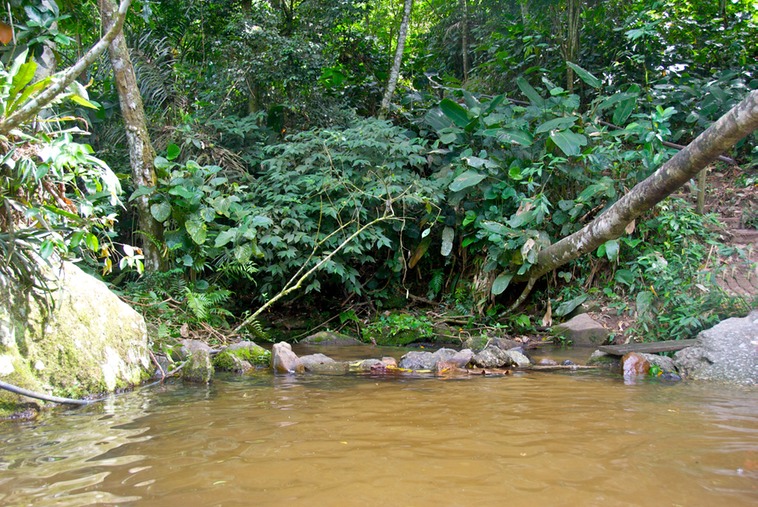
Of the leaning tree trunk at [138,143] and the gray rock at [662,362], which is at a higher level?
the leaning tree trunk at [138,143]

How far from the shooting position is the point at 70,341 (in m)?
3.82

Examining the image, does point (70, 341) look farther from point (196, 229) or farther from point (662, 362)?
point (662, 362)

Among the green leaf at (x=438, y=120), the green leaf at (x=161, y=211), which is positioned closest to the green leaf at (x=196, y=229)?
the green leaf at (x=161, y=211)

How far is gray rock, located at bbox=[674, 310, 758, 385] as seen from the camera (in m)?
4.46

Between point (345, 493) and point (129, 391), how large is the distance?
2.80m

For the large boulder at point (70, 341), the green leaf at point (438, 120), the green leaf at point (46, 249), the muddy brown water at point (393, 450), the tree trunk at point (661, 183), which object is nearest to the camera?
the muddy brown water at point (393, 450)

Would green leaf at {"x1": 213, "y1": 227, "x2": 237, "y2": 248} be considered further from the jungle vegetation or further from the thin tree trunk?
the thin tree trunk

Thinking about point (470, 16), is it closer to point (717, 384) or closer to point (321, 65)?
point (321, 65)

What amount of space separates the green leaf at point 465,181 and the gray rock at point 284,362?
370 centimetres

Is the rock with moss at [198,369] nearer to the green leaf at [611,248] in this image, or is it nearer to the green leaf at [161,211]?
the green leaf at [161,211]

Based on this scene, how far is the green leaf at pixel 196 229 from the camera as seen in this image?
7.02m

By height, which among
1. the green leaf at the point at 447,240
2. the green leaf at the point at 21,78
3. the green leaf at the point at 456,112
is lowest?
the green leaf at the point at 447,240

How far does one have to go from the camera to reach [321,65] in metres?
9.18

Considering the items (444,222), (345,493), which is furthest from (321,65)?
(345,493)
